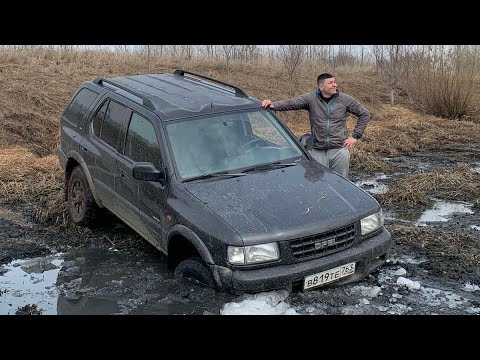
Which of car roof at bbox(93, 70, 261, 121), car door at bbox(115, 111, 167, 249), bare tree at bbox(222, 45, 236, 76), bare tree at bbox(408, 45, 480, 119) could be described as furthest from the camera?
bare tree at bbox(222, 45, 236, 76)

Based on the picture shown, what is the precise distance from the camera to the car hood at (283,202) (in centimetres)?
461

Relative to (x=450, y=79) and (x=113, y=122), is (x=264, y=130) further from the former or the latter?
(x=450, y=79)

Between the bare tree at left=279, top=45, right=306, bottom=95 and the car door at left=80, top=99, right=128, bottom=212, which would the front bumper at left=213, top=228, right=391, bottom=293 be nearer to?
the car door at left=80, top=99, right=128, bottom=212

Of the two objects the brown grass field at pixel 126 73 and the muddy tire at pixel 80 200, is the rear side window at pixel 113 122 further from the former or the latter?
the brown grass field at pixel 126 73

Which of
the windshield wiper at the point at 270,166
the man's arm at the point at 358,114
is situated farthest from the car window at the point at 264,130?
the man's arm at the point at 358,114

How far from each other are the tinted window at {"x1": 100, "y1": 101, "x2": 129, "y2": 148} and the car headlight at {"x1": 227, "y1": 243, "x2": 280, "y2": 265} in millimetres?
2346

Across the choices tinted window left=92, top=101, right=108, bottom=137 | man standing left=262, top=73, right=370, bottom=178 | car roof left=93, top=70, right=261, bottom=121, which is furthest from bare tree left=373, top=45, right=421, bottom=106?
tinted window left=92, top=101, right=108, bottom=137

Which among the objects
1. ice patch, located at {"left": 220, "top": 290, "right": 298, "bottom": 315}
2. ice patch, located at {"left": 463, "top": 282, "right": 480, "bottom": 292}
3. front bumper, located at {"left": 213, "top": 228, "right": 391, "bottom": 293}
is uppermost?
front bumper, located at {"left": 213, "top": 228, "right": 391, "bottom": 293}

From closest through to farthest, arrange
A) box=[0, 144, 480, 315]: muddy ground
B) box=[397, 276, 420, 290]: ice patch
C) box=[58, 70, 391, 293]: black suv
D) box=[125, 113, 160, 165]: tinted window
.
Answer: box=[58, 70, 391, 293]: black suv → box=[0, 144, 480, 315]: muddy ground → box=[397, 276, 420, 290]: ice patch → box=[125, 113, 160, 165]: tinted window

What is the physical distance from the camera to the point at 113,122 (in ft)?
20.8

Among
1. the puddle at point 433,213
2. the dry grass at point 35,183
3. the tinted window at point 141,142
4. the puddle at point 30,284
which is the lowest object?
the puddle at point 433,213

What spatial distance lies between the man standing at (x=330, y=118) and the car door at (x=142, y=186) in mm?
1750

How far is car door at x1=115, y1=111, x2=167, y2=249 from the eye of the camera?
17.7ft

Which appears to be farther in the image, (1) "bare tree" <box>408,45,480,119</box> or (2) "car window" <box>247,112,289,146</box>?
(1) "bare tree" <box>408,45,480,119</box>
